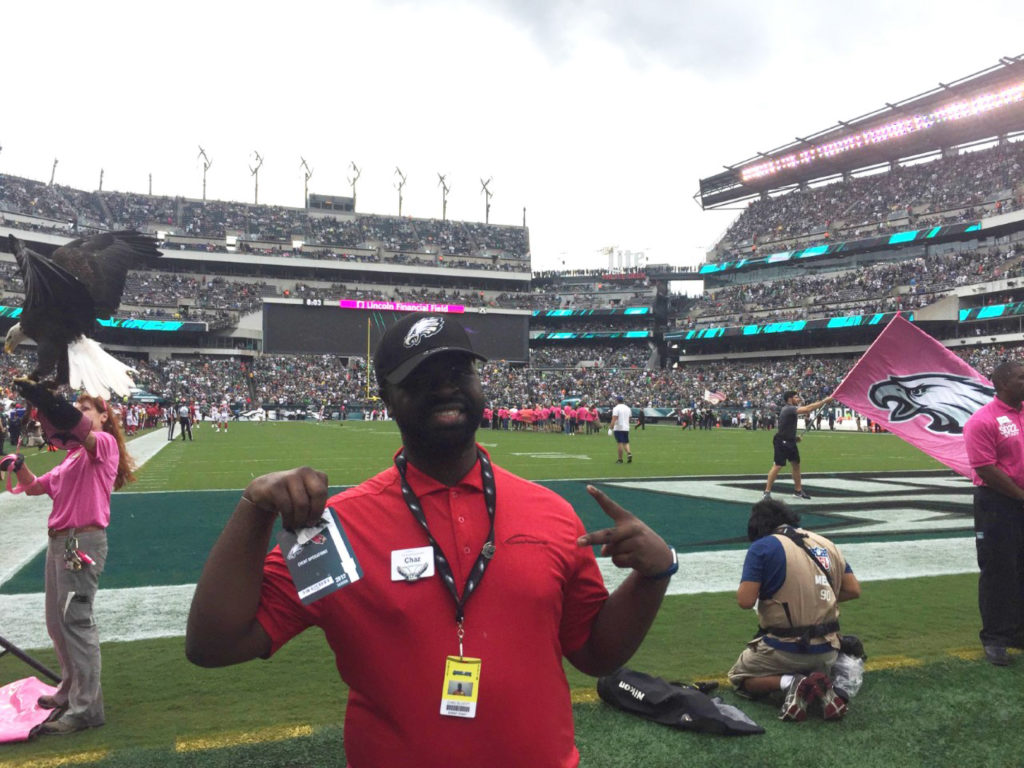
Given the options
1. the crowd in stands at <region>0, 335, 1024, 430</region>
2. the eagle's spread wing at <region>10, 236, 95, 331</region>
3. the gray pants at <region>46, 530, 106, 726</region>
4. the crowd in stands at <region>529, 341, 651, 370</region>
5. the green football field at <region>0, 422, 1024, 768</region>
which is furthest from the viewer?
the crowd in stands at <region>529, 341, 651, 370</region>

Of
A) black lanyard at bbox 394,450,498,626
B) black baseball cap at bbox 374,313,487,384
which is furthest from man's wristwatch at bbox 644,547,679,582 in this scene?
black baseball cap at bbox 374,313,487,384

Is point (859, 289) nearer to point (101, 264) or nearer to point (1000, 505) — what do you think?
point (1000, 505)

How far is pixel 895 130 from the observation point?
60.3 m

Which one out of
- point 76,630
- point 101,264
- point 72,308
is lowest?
point 76,630

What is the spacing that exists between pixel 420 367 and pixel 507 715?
0.85 metres

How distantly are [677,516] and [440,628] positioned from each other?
9212 mm

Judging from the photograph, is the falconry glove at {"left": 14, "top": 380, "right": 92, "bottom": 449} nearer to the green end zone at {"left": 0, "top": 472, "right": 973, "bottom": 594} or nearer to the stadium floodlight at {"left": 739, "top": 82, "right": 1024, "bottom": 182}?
the green end zone at {"left": 0, "top": 472, "right": 973, "bottom": 594}

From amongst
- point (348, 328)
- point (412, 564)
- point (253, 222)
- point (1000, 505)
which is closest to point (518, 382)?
point (348, 328)

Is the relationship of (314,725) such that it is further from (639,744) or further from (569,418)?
(569,418)

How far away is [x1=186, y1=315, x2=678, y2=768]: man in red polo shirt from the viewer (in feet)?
5.96

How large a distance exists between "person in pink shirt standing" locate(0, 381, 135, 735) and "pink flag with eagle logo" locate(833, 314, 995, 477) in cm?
559

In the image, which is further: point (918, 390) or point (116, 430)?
point (918, 390)

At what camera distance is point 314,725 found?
159 inches

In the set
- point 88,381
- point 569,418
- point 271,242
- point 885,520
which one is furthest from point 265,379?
point 88,381
